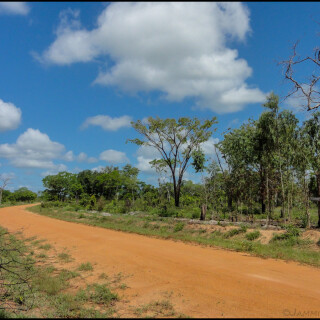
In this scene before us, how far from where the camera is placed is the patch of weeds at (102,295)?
5.32 meters

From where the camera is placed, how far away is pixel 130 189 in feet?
168

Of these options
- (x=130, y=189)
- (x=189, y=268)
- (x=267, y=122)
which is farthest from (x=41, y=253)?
(x=130, y=189)

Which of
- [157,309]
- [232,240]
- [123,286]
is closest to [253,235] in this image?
[232,240]

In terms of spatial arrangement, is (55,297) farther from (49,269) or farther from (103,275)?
(49,269)

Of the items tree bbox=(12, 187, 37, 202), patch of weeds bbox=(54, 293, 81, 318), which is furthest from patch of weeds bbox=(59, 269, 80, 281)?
tree bbox=(12, 187, 37, 202)

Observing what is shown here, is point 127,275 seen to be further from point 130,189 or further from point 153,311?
point 130,189

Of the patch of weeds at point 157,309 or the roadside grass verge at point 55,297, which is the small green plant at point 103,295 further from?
the patch of weeds at point 157,309

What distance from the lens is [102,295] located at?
5531mm

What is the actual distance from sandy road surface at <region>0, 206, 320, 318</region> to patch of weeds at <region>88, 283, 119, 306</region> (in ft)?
1.21

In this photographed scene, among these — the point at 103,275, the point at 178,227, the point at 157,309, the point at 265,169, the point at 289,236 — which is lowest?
the point at 103,275

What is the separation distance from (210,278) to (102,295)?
8.29ft

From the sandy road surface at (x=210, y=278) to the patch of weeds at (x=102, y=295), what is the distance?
369 mm

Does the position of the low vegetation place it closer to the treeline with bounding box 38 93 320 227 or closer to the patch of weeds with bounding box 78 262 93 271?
the patch of weeds with bounding box 78 262 93 271

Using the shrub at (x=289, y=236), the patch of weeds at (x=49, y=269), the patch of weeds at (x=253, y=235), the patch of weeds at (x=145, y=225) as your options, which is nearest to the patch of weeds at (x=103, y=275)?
the patch of weeds at (x=49, y=269)
